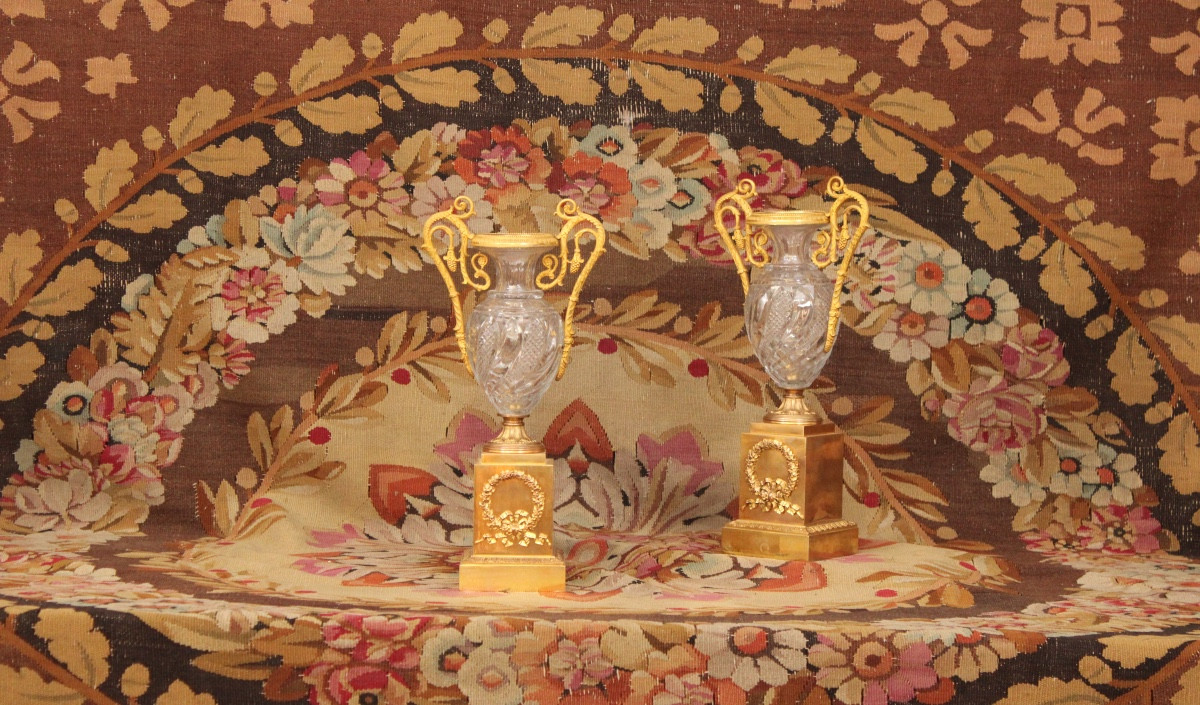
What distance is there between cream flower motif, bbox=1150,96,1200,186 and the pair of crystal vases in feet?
1.42

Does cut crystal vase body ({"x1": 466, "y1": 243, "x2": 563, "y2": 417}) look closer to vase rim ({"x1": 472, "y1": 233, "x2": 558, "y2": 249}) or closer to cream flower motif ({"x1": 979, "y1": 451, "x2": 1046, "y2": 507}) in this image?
vase rim ({"x1": 472, "y1": 233, "x2": 558, "y2": 249})

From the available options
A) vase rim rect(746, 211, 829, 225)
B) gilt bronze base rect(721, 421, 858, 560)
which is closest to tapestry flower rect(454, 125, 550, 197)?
vase rim rect(746, 211, 829, 225)

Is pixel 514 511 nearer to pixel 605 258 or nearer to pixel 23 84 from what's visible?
pixel 605 258

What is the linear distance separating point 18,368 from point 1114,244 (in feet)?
4.53

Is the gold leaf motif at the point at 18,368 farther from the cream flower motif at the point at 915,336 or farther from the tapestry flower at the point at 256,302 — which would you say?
the cream flower motif at the point at 915,336

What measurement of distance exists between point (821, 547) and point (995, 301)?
0.42m

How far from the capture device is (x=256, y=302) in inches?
72.4

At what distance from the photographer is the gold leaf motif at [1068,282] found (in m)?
1.82

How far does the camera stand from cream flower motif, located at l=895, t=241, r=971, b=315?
1837mm

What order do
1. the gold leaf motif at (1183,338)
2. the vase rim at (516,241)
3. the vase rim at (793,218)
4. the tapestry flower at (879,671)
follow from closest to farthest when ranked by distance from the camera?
the tapestry flower at (879,671) < the vase rim at (516,241) < the vase rim at (793,218) < the gold leaf motif at (1183,338)

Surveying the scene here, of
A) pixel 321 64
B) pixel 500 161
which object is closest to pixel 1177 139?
pixel 500 161

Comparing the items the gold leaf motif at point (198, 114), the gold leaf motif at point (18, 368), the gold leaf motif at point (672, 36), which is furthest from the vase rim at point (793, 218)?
the gold leaf motif at point (18, 368)

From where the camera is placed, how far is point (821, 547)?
1.64m

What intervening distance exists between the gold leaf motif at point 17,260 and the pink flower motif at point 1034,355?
48.3 inches
